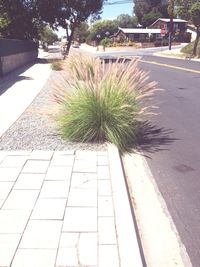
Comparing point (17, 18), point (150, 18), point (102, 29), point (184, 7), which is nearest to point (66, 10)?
point (17, 18)

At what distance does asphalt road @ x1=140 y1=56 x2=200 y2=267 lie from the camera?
4.29 m

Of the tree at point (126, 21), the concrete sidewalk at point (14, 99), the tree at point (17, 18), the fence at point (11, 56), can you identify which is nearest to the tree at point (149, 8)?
the tree at point (126, 21)

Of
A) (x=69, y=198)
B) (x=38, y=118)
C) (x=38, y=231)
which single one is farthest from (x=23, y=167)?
(x=38, y=118)

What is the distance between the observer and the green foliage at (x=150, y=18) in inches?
4545

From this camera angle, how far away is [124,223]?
404cm

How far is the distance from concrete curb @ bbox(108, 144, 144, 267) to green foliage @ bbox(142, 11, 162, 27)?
117 metres

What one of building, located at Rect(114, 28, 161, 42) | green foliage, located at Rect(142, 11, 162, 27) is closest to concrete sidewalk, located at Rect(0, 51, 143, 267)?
building, located at Rect(114, 28, 161, 42)

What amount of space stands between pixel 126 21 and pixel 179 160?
134385 mm

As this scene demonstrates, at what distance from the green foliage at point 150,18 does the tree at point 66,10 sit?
7600 centimetres

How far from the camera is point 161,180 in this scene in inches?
219

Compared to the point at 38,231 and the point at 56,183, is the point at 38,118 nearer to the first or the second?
the point at 56,183

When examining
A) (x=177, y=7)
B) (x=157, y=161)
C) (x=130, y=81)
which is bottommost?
(x=157, y=161)

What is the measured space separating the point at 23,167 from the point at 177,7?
37.3 metres

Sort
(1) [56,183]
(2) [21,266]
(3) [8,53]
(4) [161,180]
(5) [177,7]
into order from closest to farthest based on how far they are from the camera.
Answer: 1. (2) [21,266]
2. (1) [56,183]
3. (4) [161,180]
4. (3) [8,53]
5. (5) [177,7]
